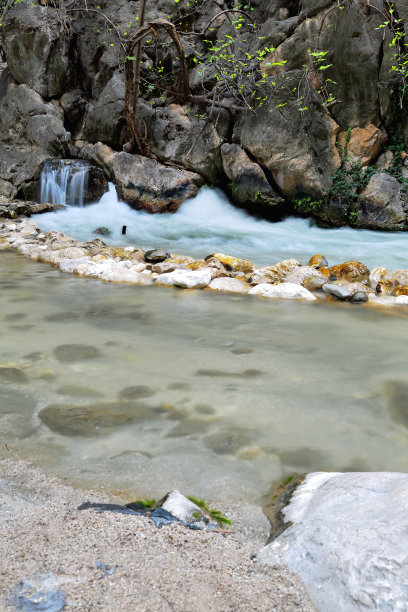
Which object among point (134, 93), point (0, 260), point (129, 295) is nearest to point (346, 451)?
point (129, 295)

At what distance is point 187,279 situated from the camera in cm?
557

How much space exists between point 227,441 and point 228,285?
11.9 ft

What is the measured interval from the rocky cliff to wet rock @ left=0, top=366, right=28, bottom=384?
27.1 feet

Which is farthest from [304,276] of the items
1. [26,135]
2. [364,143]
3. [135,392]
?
[26,135]

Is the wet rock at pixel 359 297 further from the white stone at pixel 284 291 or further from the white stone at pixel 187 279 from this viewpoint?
the white stone at pixel 187 279

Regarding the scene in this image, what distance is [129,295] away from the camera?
16.6 feet

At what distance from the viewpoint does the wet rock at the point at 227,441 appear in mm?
1934

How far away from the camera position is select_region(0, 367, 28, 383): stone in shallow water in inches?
101

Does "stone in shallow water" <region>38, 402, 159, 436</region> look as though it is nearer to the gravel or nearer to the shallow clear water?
the shallow clear water

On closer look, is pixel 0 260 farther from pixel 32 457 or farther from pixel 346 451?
pixel 346 451

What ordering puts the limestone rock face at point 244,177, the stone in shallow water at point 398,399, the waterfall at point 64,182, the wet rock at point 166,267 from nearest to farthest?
1. the stone in shallow water at point 398,399
2. the wet rock at point 166,267
3. the limestone rock face at point 244,177
4. the waterfall at point 64,182

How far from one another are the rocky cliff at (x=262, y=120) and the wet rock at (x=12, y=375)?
8268 mm

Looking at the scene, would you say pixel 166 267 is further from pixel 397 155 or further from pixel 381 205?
pixel 397 155

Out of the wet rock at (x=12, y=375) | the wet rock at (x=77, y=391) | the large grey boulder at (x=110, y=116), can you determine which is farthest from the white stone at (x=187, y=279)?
the large grey boulder at (x=110, y=116)
